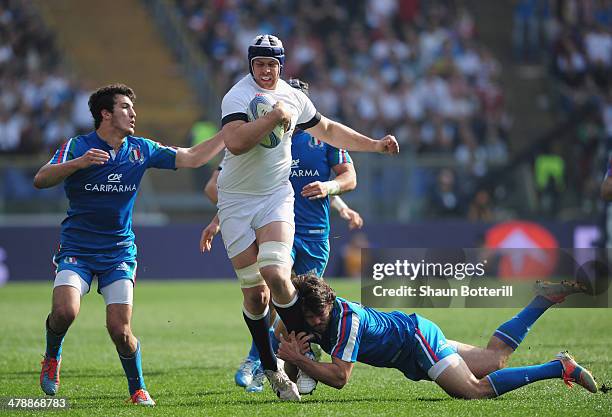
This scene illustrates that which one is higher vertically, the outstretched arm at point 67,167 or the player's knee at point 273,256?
the outstretched arm at point 67,167

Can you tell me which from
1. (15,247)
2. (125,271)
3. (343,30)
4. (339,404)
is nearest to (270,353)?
(339,404)

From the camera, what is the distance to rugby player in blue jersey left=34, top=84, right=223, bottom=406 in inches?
330

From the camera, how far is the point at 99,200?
8.66 m

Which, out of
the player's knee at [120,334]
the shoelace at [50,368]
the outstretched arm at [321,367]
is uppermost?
the player's knee at [120,334]

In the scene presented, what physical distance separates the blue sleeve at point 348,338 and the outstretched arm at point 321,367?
46 mm

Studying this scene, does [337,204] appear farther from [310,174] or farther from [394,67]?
[394,67]

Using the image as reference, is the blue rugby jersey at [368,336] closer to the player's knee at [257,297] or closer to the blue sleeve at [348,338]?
the blue sleeve at [348,338]

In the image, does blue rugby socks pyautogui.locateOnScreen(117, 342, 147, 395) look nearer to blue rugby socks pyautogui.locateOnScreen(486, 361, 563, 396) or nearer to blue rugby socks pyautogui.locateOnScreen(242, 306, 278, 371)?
blue rugby socks pyautogui.locateOnScreen(242, 306, 278, 371)

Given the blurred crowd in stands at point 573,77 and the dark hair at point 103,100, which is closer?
the dark hair at point 103,100

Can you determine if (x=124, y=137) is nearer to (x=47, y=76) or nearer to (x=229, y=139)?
(x=229, y=139)

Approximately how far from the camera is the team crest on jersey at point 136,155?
879cm

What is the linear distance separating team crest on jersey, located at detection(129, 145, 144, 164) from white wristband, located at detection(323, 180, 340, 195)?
1438mm

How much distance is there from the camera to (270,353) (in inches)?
335

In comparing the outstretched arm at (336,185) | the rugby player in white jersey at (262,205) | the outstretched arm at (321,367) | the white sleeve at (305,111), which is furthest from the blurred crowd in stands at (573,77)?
the outstretched arm at (321,367)
